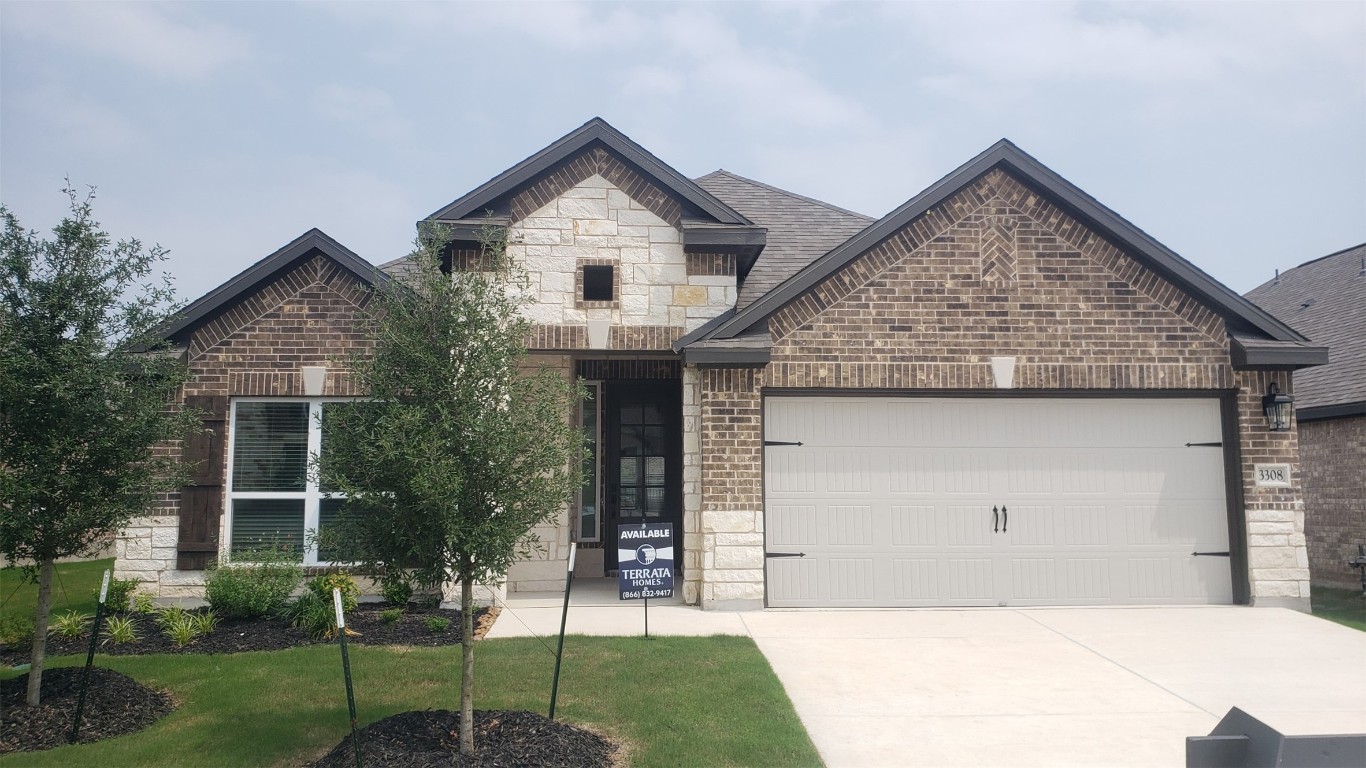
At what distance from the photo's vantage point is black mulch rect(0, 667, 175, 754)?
6.00 m

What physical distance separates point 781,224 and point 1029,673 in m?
8.91

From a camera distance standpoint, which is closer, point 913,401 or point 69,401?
point 69,401

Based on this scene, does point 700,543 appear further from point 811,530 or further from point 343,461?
point 343,461

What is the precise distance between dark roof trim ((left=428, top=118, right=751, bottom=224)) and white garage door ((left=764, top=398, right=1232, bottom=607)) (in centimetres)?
260

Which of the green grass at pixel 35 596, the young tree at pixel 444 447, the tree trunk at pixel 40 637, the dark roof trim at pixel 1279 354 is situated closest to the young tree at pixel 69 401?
the tree trunk at pixel 40 637

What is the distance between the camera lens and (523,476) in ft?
17.5

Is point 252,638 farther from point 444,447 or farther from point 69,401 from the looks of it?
point 444,447

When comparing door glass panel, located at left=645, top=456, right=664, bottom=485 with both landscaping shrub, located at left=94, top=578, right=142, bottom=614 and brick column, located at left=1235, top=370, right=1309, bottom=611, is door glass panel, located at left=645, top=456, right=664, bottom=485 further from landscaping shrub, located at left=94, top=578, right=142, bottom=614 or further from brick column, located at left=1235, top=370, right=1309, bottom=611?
brick column, located at left=1235, top=370, right=1309, bottom=611

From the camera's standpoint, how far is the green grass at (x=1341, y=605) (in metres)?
9.77

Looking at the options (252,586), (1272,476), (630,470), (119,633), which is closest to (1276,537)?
(1272,476)

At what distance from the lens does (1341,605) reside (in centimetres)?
1103

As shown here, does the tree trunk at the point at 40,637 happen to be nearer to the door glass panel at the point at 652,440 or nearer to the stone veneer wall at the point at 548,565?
the stone veneer wall at the point at 548,565

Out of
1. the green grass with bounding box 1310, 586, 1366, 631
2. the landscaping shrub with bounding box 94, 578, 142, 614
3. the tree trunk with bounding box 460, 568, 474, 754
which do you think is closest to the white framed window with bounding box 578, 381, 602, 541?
the landscaping shrub with bounding box 94, 578, 142, 614

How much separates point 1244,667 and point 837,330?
502cm
